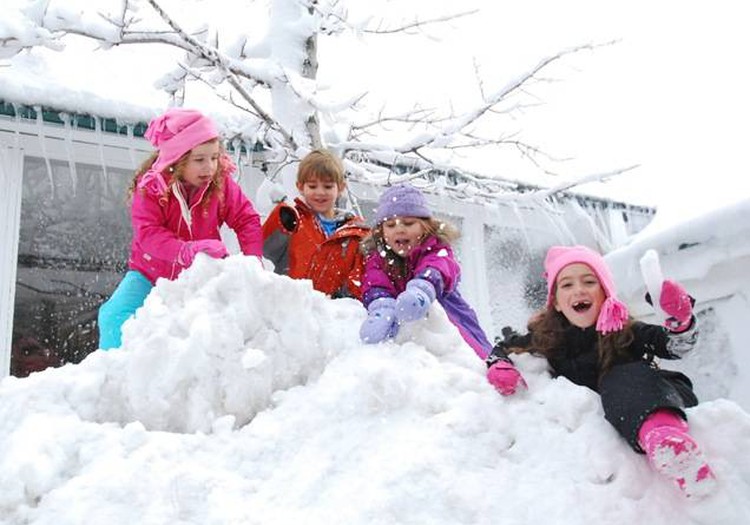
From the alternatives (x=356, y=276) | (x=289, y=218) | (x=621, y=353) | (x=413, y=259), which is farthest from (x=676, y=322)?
(x=289, y=218)

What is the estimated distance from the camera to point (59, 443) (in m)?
1.56

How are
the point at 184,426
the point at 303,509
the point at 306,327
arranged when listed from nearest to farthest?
the point at 303,509 → the point at 184,426 → the point at 306,327

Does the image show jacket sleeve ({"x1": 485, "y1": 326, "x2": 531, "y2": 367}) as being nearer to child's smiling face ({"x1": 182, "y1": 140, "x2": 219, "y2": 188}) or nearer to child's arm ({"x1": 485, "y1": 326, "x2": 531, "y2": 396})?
child's arm ({"x1": 485, "y1": 326, "x2": 531, "y2": 396})

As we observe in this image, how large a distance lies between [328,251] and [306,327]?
1.11 meters

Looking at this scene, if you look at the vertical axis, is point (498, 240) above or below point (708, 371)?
above

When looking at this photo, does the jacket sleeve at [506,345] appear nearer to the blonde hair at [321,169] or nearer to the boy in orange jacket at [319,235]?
the boy in orange jacket at [319,235]

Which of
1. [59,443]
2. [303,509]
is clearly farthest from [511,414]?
[59,443]

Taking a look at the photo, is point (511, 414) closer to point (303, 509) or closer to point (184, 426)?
point (303, 509)

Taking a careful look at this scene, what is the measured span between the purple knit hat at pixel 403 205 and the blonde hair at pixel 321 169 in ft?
1.52

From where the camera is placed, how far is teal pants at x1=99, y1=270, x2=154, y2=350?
2789mm

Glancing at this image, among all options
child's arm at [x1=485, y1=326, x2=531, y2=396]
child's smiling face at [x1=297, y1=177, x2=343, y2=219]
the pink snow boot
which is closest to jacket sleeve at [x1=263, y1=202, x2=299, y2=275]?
child's smiling face at [x1=297, y1=177, x2=343, y2=219]

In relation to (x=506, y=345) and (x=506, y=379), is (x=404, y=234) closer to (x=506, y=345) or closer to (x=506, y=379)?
(x=506, y=345)

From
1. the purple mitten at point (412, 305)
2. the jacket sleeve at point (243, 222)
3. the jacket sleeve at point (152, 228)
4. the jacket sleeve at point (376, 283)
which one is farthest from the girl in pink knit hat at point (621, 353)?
the jacket sleeve at point (152, 228)

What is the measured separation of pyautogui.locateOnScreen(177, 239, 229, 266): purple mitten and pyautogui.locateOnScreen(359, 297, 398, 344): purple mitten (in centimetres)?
58
